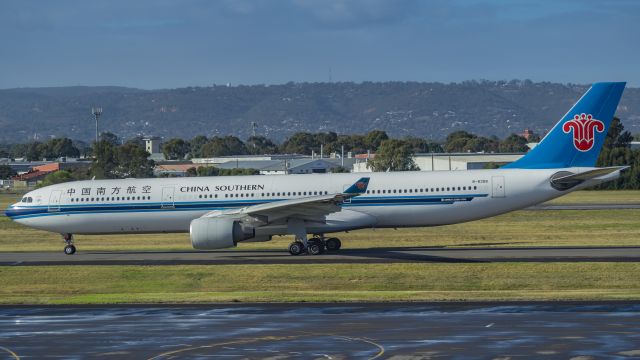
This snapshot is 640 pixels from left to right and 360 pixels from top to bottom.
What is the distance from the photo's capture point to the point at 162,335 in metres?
24.4

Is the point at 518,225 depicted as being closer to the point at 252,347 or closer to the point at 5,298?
the point at 5,298

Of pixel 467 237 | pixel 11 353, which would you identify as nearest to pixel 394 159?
pixel 467 237

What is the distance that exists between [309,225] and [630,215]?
25692mm

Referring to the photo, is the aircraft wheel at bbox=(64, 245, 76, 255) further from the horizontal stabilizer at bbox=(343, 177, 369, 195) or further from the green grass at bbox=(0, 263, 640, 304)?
the horizontal stabilizer at bbox=(343, 177, 369, 195)

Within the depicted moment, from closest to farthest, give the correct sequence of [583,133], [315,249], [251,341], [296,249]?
[251,341] < [296,249] < [315,249] < [583,133]

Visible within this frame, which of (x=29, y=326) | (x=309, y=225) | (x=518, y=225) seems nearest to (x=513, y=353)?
(x=29, y=326)

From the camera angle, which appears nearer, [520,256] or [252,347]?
[252,347]

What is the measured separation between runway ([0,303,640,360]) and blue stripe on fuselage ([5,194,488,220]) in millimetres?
14236

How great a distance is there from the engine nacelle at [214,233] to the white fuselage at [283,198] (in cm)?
181

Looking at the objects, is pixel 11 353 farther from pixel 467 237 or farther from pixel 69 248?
pixel 467 237

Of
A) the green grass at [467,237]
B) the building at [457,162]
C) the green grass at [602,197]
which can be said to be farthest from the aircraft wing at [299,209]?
the building at [457,162]

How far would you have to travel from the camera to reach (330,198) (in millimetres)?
40031

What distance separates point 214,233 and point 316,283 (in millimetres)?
6768

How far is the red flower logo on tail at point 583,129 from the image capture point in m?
43.2
